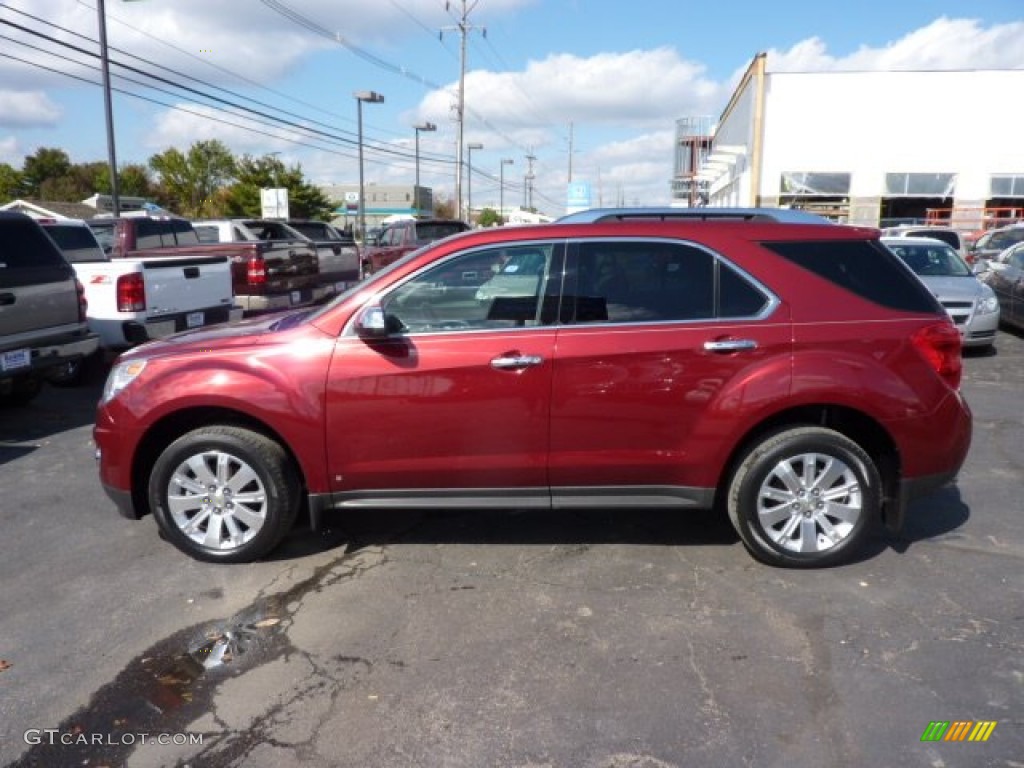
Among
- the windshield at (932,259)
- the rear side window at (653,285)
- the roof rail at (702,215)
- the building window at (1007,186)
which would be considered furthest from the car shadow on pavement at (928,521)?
the building window at (1007,186)

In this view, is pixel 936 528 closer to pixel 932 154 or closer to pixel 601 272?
pixel 601 272

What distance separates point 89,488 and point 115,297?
343cm

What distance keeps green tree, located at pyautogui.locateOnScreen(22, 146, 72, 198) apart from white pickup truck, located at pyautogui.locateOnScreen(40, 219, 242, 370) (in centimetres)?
9062

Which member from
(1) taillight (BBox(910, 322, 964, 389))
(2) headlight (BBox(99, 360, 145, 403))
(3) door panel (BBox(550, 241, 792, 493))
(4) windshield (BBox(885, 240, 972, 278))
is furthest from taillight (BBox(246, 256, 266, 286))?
(1) taillight (BBox(910, 322, 964, 389))

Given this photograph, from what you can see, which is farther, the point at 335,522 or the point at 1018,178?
the point at 1018,178

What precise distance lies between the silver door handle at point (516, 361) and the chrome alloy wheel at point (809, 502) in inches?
52.6

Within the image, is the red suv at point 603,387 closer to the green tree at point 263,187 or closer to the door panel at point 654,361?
the door panel at point 654,361

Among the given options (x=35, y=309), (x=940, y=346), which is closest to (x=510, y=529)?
(x=940, y=346)

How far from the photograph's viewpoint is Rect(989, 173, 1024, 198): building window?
30734 mm

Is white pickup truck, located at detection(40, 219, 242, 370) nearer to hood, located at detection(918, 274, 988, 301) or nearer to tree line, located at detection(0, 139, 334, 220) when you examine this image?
hood, located at detection(918, 274, 988, 301)


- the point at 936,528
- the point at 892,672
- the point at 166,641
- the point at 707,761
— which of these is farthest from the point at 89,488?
the point at 936,528

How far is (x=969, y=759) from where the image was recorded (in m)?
2.79

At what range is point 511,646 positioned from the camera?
3576mm

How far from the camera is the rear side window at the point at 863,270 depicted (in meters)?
4.19
